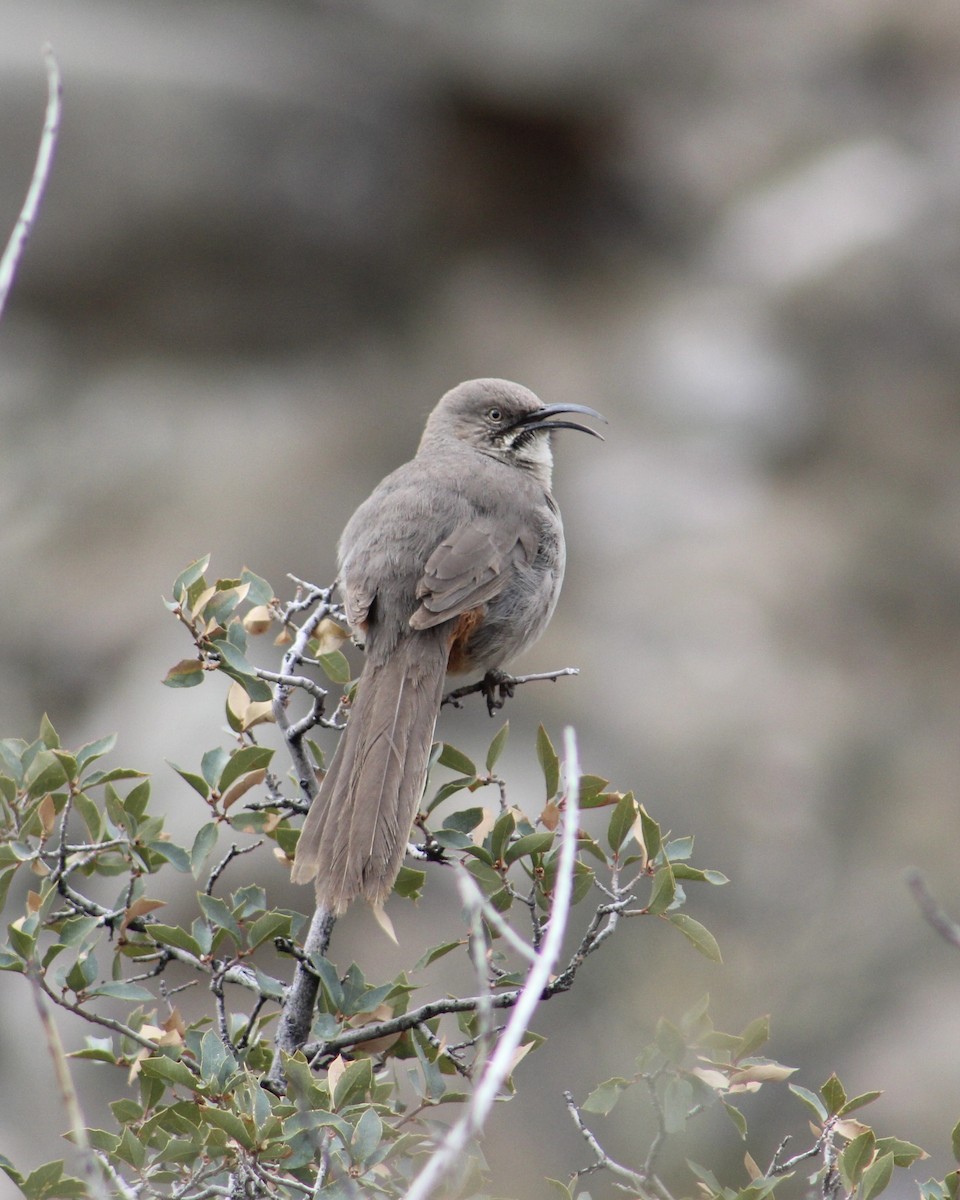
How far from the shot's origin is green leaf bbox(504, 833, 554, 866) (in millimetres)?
2707

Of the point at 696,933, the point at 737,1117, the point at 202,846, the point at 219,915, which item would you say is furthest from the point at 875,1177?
the point at 202,846

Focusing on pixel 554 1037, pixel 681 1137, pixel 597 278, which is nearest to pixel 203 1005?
pixel 554 1037

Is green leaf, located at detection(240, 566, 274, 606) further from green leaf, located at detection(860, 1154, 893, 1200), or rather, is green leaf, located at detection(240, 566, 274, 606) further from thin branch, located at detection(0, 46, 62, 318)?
green leaf, located at detection(860, 1154, 893, 1200)

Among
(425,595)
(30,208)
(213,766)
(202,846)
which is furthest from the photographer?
(425,595)

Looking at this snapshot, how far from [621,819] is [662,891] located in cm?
20

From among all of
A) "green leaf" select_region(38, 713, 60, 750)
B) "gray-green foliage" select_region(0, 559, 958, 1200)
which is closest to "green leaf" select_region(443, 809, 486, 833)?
"gray-green foliage" select_region(0, 559, 958, 1200)

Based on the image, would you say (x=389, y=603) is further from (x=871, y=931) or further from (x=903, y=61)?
(x=903, y=61)

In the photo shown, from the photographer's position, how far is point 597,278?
12.1m

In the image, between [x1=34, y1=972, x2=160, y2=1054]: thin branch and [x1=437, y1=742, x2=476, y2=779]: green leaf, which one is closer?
[x1=34, y1=972, x2=160, y2=1054]: thin branch

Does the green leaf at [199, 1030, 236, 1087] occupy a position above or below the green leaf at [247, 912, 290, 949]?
below

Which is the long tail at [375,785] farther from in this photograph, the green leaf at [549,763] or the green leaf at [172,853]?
the green leaf at [549,763]

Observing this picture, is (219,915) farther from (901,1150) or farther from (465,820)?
(901,1150)

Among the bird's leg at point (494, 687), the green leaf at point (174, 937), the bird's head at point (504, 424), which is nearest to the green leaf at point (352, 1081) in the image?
the green leaf at point (174, 937)

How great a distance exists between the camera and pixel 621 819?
2781 mm
